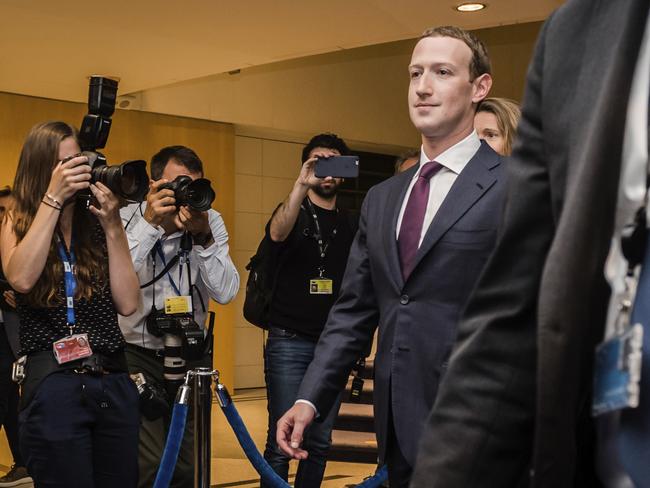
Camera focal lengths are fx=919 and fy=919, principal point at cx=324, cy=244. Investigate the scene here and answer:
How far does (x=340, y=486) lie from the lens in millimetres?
5496

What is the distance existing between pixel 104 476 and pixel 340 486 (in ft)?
9.25

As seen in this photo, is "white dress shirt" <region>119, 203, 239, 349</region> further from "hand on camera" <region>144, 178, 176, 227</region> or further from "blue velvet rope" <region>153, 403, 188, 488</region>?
"blue velvet rope" <region>153, 403, 188, 488</region>

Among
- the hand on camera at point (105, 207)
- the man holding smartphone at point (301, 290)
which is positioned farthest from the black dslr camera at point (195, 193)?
the hand on camera at point (105, 207)

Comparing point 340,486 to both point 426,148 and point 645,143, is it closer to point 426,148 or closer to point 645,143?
point 426,148

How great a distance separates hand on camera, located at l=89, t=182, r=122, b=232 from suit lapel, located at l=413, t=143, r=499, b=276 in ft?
4.26

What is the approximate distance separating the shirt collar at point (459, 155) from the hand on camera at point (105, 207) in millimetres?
1201

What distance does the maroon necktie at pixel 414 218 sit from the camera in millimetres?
2211

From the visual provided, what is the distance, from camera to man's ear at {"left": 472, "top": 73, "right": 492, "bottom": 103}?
2.37 metres

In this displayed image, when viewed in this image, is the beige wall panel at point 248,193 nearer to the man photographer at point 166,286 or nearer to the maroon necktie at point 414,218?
the man photographer at point 166,286

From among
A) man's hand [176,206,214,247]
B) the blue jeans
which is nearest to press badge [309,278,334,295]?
the blue jeans

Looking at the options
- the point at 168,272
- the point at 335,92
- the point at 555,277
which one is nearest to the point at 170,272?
the point at 168,272

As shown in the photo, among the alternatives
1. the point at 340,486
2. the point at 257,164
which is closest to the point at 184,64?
the point at 257,164

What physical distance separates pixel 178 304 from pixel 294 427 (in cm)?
170

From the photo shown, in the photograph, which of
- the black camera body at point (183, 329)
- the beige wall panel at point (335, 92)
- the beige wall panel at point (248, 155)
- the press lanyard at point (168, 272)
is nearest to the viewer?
the black camera body at point (183, 329)
